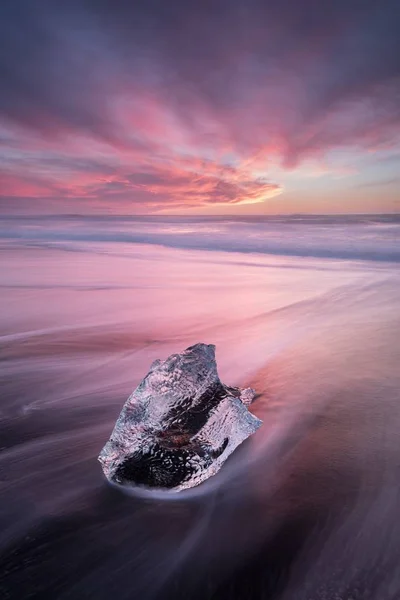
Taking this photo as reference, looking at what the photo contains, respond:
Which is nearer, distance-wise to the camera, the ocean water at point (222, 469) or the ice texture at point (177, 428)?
the ocean water at point (222, 469)

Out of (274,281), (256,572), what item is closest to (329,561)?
(256,572)

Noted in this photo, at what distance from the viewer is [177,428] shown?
2152 mm

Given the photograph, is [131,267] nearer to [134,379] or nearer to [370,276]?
[370,276]

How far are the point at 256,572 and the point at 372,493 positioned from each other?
73cm

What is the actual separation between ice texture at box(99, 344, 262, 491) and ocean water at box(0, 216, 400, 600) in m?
0.09

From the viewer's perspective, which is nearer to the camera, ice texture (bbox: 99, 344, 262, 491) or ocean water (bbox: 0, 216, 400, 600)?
ocean water (bbox: 0, 216, 400, 600)

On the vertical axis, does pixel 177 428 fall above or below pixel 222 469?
above

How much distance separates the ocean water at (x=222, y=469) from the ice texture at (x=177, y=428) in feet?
0.28

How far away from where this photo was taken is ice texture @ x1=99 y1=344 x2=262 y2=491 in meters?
1.96

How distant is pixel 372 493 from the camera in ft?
6.44

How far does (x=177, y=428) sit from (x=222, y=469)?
0.31 metres

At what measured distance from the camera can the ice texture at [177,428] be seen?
1959 mm

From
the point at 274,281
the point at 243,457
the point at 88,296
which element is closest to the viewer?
the point at 243,457

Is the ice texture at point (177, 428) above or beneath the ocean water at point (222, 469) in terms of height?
above
